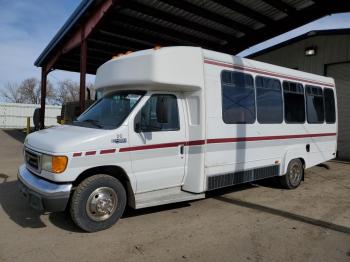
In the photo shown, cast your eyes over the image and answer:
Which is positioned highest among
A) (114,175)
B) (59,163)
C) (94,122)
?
(94,122)

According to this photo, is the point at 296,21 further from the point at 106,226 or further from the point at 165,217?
the point at 106,226

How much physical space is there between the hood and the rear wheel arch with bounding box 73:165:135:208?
429 mm

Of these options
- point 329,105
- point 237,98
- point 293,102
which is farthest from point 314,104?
point 237,98

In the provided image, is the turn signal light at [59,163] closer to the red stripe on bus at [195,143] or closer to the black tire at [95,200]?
the black tire at [95,200]

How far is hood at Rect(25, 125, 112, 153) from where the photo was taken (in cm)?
504

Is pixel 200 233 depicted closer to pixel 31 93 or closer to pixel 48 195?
pixel 48 195

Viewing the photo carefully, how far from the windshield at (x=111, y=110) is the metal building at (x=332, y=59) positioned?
10.9 metres

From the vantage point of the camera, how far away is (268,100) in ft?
25.9

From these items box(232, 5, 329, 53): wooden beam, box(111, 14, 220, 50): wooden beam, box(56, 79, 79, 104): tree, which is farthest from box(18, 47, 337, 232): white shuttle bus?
box(56, 79, 79, 104): tree

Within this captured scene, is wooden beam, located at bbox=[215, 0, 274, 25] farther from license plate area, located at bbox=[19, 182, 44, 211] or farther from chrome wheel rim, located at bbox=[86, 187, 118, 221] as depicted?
license plate area, located at bbox=[19, 182, 44, 211]

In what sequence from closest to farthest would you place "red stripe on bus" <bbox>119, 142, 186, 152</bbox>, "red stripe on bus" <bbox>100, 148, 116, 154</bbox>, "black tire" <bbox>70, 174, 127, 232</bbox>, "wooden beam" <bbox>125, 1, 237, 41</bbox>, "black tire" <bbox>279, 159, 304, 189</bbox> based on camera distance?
"black tire" <bbox>70, 174, 127, 232</bbox> < "red stripe on bus" <bbox>100, 148, 116, 154</bbox> < "red stripe on bus" <bbox>119, 142, 186, 152</bbox> < "black tire" <bbox>279, 159, 304, 189</bbox> < "wooden beam" <bbox>125, 1, 237, 41</bbox>

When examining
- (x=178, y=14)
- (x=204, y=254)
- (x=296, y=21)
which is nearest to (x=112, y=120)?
(x=204, y=254)

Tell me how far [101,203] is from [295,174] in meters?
5.23

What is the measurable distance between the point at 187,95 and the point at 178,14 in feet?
22.2
